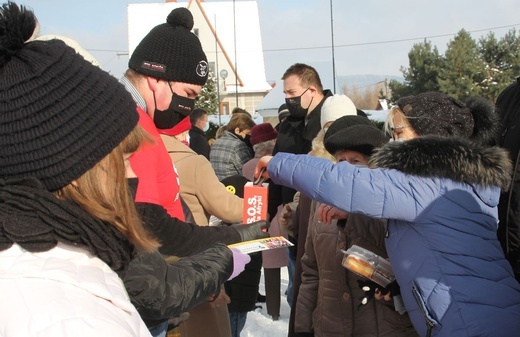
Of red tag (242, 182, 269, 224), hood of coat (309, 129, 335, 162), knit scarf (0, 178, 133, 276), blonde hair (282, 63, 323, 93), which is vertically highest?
blonde hair (282, 63, 323, 93)

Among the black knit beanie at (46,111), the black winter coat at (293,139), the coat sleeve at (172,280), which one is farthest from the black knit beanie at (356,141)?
the black knit beanie at (46,111)

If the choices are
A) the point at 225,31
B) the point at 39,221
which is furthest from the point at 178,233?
the point at 225,31

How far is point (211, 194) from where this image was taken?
3.40m

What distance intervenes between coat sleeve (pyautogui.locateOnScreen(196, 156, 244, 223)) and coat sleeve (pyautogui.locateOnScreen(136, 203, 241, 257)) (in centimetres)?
54

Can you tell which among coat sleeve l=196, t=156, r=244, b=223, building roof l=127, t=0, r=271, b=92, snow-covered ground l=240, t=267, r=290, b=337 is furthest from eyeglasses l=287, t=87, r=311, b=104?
building roof l=127, t=0, r=271, b=92

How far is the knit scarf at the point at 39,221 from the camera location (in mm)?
1229

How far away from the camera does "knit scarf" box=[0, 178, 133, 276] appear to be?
4.03 feet

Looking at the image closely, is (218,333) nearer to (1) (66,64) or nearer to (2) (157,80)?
(2) (157,80)

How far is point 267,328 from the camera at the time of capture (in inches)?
246

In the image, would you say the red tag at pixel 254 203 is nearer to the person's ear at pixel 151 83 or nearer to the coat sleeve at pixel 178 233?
the coat sleeve at pixel 178 233

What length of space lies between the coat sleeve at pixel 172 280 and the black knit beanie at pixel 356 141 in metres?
1.18

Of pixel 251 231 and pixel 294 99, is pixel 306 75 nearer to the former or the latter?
pixel 294 99

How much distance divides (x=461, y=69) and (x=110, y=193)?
38.4 m

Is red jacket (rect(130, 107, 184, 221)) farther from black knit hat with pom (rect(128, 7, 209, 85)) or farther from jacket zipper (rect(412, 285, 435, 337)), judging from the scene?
jacket zipper (rect(412, 285, 435, 337))
